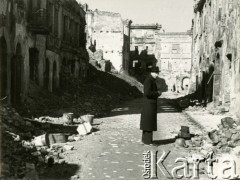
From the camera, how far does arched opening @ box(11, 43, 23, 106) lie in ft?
51.3

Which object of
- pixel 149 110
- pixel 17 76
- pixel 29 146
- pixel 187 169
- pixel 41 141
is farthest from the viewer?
pixel 17 76

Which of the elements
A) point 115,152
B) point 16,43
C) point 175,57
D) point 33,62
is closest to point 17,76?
point 16,43

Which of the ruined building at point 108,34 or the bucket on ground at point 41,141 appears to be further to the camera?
the ruined building at point 108,34

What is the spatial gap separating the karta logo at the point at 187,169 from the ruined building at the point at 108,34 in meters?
40.7

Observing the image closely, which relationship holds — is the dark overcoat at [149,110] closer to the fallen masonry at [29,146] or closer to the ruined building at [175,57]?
the fallen masonry at [29,146]

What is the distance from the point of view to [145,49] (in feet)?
203

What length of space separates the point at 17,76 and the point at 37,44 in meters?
3.49

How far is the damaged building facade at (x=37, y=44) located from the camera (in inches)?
568

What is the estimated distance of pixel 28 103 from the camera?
16547 mm

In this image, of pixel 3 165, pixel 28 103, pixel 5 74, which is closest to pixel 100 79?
pixel 28 103

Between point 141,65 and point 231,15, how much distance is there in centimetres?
4351

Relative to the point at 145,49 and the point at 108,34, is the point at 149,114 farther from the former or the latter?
the point at 145,49

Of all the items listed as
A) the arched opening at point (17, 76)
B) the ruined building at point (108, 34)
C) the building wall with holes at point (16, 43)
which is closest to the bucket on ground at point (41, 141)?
the building wall with holes at point (16, 43)

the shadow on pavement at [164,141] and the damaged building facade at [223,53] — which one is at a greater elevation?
the damaged building facade at [223,53]
